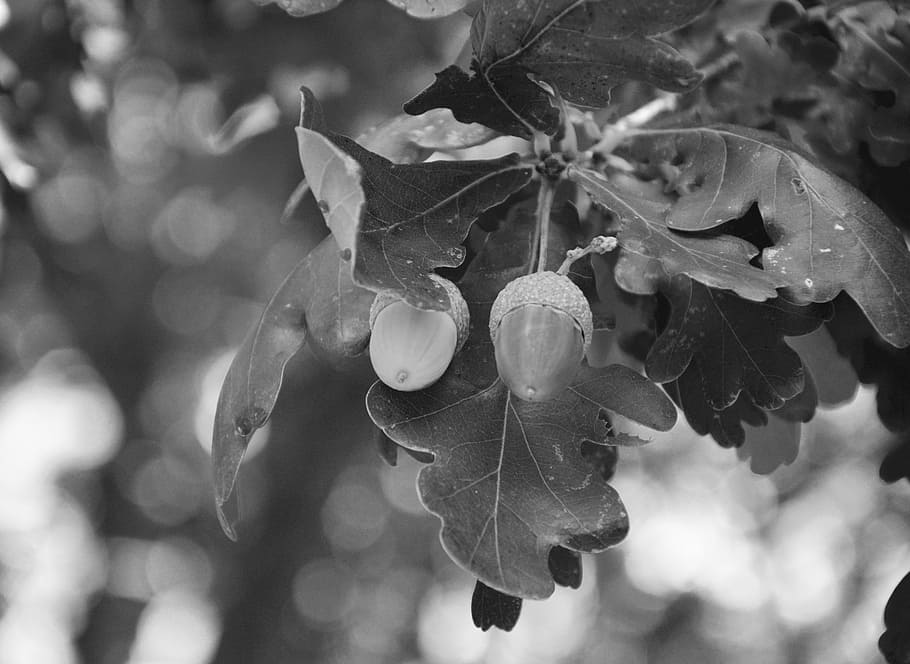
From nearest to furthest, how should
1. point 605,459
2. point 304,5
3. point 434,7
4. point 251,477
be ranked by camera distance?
point 434,7 → point 304,5 → point 605,459 → point 251,477

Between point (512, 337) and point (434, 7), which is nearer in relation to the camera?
point (512, 337)

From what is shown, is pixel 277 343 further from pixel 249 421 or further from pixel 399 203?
pixel 399 203

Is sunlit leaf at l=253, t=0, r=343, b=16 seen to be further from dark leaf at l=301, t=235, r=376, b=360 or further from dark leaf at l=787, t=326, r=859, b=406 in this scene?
dark leaf at l=787, t=326, r=859, b=406

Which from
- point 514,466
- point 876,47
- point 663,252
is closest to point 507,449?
point 514,466

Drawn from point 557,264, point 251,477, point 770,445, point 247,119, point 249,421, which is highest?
point 557,264

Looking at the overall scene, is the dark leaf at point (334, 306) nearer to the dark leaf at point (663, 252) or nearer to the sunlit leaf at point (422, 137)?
the sunlit leaf at point (422, 137)

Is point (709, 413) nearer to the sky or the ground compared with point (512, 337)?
nearer to the ground

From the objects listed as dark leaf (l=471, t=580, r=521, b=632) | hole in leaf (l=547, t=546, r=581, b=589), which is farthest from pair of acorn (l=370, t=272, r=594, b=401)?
hole in leaf (l=547, t=546, r=581, b=589)

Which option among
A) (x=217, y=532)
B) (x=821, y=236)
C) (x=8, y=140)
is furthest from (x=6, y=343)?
(x=821, y=236)
